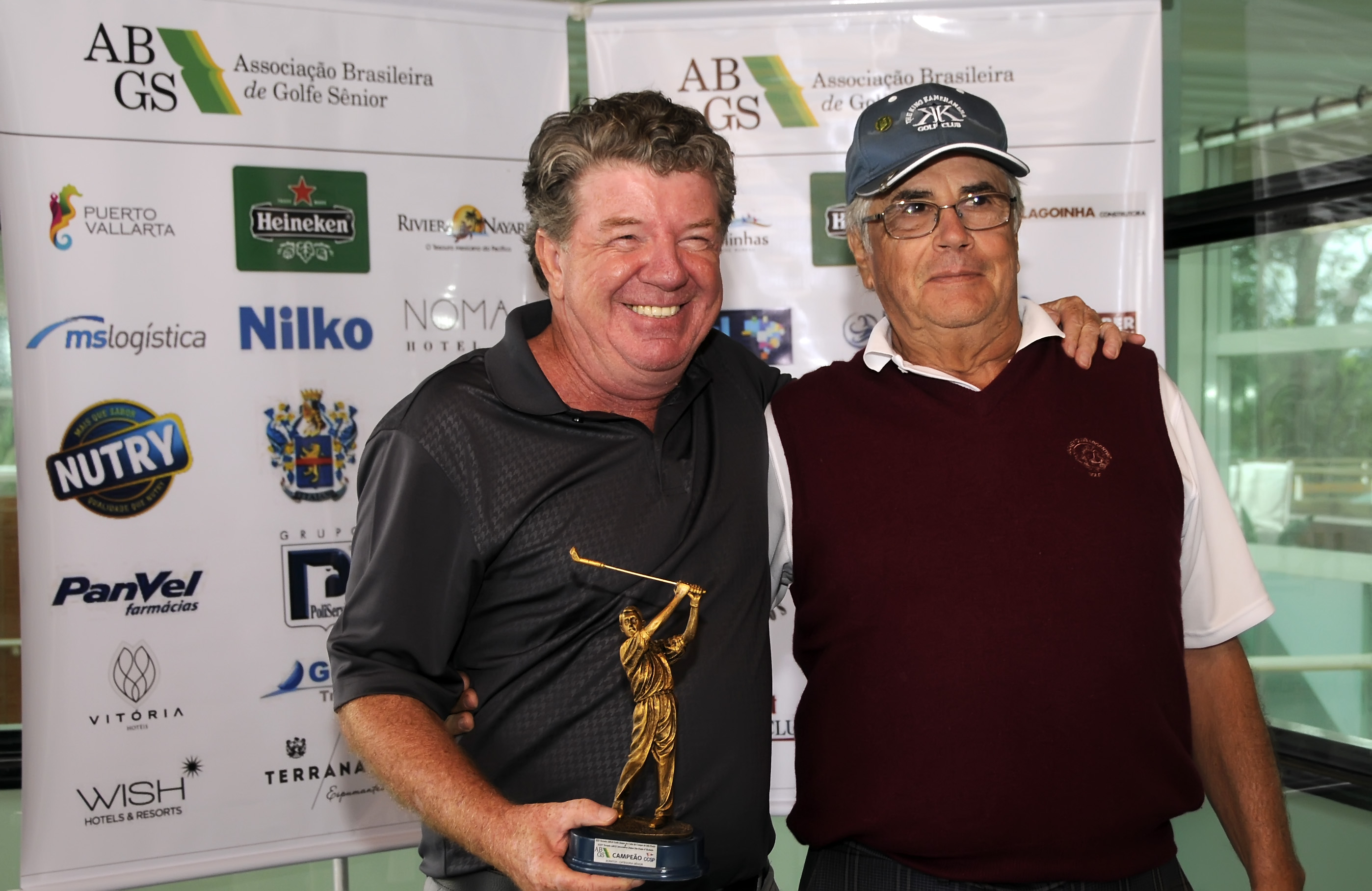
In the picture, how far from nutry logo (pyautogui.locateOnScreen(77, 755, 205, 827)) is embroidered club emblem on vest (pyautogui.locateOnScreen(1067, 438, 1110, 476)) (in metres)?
2.52

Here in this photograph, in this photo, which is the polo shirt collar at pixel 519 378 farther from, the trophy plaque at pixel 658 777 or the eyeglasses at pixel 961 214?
the eyeglasses at pixel 961 214

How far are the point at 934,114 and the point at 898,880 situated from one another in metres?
1.36

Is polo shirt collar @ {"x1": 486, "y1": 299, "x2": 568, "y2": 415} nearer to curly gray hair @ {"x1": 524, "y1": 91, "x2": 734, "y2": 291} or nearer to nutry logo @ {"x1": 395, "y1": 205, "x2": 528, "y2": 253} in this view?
curly gray hair @ {"x1": 524, "y1": 91, "x2": 734, "y2": 291}

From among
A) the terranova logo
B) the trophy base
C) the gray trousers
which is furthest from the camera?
the terranova logo

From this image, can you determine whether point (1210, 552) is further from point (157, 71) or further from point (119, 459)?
point (157, 71)

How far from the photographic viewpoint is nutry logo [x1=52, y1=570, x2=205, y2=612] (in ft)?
9.51

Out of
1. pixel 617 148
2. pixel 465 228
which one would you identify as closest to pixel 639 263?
pixel 617 148

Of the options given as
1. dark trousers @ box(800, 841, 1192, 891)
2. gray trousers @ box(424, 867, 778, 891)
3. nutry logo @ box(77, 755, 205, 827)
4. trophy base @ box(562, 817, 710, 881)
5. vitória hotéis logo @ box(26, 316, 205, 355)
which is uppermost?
vitória hotéis logo @ box(26, 316, 205, 355)

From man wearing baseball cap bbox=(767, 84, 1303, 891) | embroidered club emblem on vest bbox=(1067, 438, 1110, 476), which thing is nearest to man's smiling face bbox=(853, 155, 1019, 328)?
man wearing baseball cap bbox=(767, 84, 1303, 891)

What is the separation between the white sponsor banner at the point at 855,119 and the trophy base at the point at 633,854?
173 centimetres

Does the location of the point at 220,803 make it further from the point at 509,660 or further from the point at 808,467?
the point at 808,467

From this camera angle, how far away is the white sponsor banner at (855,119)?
3258 mm

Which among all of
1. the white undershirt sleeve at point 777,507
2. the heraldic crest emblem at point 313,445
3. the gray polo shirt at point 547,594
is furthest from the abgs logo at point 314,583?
the white undershirt sleeve at point 777,507

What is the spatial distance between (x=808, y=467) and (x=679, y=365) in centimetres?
30
